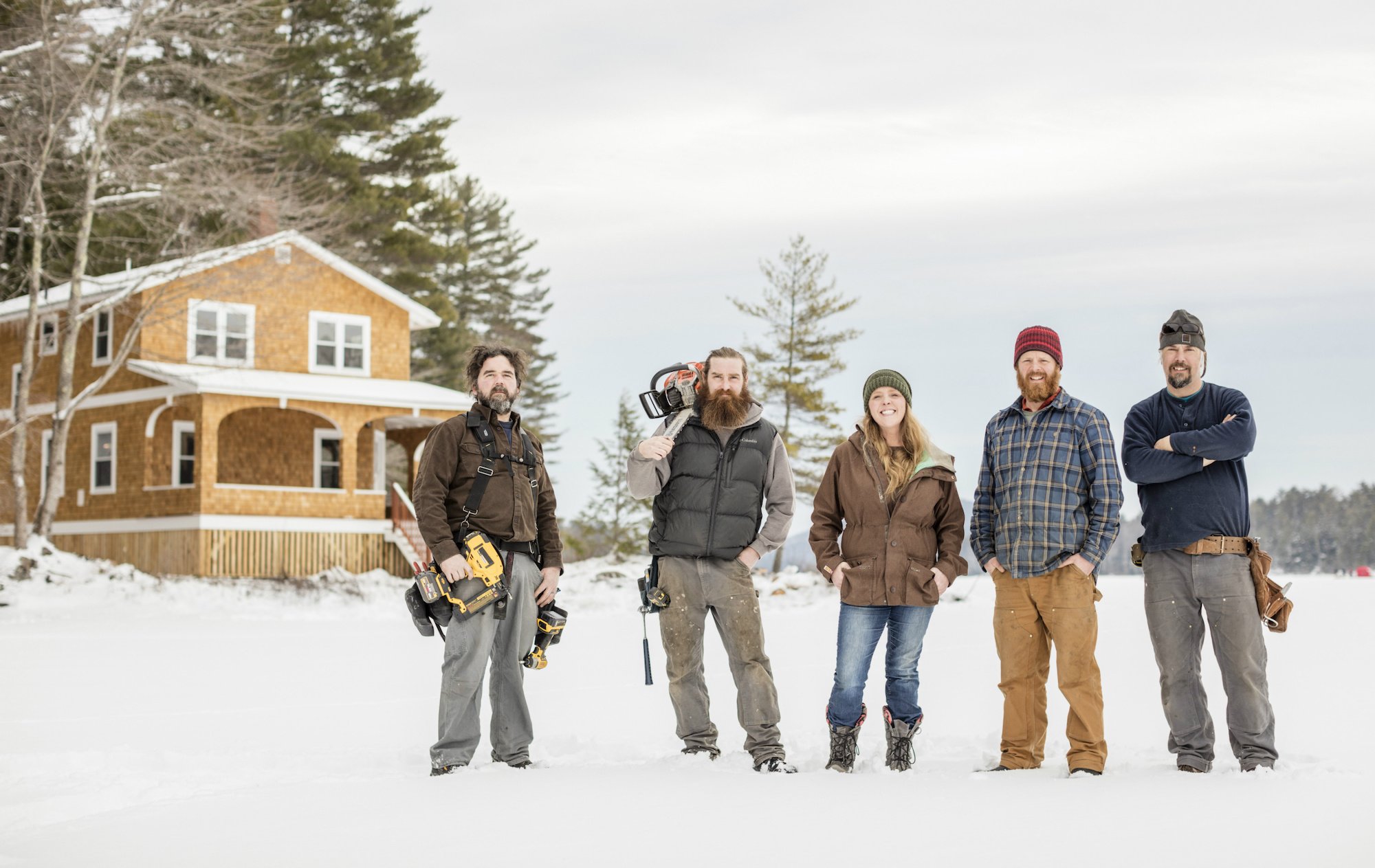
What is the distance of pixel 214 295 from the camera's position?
89.1 ft

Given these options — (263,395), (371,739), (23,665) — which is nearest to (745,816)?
(371,739)

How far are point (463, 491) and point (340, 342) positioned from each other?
2289 centimetres

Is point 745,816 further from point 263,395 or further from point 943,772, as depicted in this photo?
point 263,395

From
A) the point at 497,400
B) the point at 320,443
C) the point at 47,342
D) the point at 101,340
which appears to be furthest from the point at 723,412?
the point at 47,342

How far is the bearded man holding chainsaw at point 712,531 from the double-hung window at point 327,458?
22.3 meters

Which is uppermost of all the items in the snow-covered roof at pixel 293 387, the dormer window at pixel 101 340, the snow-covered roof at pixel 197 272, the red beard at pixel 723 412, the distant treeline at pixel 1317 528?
the snow-covered roof at pixel 197 272

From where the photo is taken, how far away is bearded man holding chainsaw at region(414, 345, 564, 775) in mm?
6492

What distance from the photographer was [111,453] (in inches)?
1101

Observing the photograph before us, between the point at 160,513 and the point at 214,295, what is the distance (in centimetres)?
435

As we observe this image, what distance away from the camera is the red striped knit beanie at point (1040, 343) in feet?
21.3

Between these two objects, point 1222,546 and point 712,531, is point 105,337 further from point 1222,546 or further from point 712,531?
point 1222,546

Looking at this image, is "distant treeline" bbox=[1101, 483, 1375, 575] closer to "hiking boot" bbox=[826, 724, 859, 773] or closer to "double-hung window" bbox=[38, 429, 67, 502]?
"double-hung window" bbox=[38, 429, 67, 502]

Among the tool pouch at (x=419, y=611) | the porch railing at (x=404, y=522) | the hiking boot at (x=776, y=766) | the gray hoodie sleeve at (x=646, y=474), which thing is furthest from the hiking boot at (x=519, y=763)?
the porch railing at (x=404, y=522)

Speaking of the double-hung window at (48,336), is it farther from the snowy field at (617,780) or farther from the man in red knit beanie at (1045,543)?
the man in red knit beanie at (1045,543)
